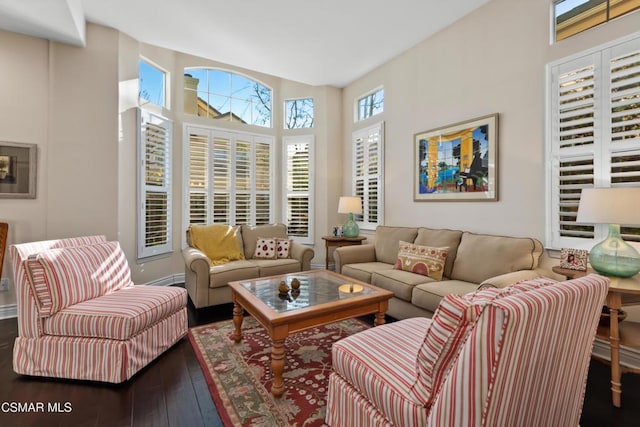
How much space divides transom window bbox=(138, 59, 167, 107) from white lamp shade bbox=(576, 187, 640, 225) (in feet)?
15.2

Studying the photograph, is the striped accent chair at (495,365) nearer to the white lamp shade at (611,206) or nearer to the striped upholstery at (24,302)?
the white lamp shade at (611,206)

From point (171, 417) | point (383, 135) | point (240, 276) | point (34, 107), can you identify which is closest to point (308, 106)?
point (383, 135)

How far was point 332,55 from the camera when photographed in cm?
404

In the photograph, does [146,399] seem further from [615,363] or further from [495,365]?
[615,363]

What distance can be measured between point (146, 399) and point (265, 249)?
2335 millimetres

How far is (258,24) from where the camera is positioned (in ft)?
10.9

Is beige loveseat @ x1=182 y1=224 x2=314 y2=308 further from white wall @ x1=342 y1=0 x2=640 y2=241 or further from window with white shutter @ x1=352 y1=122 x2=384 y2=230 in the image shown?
white wall @ x1=342 y1=0 x2=640 y2=241

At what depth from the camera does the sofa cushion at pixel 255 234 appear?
413cm

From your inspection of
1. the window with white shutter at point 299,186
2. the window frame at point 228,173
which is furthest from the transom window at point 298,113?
the window frame at point 228,173

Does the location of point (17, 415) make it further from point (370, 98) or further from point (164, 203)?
point (370, 98)

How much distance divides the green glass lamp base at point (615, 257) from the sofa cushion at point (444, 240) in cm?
118

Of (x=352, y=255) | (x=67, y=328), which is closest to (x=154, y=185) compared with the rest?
(x=67, y=328)

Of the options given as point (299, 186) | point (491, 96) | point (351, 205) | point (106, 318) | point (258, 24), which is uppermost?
point (258, 24)

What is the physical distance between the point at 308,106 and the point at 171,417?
4.73 m
